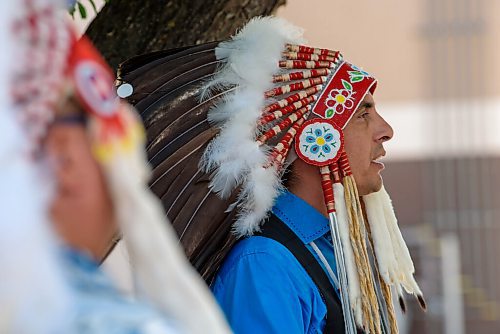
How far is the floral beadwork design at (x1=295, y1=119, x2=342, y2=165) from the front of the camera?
9.42ft

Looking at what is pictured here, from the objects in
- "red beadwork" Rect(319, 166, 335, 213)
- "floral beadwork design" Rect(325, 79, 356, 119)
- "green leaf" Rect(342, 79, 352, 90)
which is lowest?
"red beadwork" Rect(319, 166, 335, 213)

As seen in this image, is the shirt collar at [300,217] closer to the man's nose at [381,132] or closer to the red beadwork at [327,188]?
the red beadwork at [327,188]

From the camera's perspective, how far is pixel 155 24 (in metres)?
3.30

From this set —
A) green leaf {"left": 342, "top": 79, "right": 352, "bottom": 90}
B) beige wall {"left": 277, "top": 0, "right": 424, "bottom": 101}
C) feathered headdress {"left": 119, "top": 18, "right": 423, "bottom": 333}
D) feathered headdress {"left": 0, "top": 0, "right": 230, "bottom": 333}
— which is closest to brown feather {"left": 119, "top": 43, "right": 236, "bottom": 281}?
feathered headdress {"left": 119, "top": 18, "right": 423, "bottom": 333}

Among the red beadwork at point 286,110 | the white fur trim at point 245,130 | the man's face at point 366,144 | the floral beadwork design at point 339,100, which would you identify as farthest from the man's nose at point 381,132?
the white fur trim at point 245,130

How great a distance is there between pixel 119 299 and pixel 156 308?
0.22ft

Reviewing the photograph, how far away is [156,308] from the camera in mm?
1389

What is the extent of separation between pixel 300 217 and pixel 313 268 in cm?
15

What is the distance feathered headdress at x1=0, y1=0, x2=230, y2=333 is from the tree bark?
1876 mm

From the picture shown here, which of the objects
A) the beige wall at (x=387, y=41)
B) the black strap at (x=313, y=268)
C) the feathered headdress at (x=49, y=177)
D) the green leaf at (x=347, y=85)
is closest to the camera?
the feathered headdress at (x=49, y=177)

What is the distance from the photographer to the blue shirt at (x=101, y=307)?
1.29m

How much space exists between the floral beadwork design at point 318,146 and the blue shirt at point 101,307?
61.0 inches

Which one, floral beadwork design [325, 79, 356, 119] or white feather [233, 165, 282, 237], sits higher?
floral beadwork design [325, 79, 356, 119]

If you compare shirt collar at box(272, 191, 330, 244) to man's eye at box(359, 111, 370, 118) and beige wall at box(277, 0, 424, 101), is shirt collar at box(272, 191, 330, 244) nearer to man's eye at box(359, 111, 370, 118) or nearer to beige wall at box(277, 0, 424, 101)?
man's eye at box(359, 111, 370, 118)
